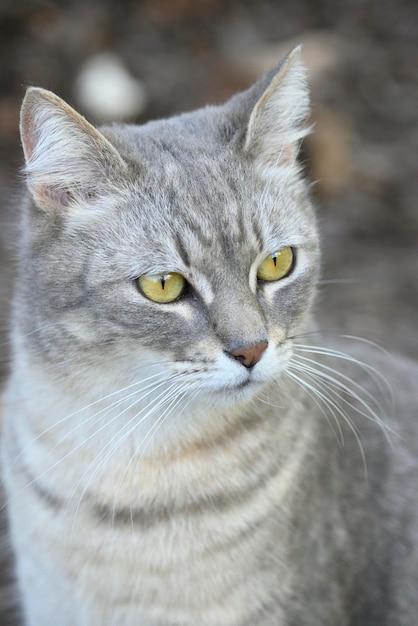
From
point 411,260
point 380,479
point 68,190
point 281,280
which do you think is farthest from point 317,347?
point 411,260

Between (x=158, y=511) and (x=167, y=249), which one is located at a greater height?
(x=167, y=249)

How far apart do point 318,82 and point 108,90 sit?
1.52 m

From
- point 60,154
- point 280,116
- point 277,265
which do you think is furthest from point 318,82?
point 60,154

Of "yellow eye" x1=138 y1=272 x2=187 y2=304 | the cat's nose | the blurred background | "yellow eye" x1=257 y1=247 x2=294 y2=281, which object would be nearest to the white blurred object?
the blurred background

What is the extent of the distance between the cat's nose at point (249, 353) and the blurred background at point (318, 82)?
98.1 inches

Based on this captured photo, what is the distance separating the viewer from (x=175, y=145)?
98.8 inches

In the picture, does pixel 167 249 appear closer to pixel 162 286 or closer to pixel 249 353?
pixel 162 286

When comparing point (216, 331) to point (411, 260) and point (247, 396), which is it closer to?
point (247, 396)

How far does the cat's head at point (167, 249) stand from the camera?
2.25 m

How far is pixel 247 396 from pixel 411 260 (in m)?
3.23

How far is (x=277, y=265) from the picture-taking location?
8.00ft

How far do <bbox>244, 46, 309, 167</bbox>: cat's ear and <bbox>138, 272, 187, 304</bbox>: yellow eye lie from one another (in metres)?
0.48

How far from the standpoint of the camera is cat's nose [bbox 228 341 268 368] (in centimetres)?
220

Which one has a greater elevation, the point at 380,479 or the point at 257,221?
the point at 257,221
